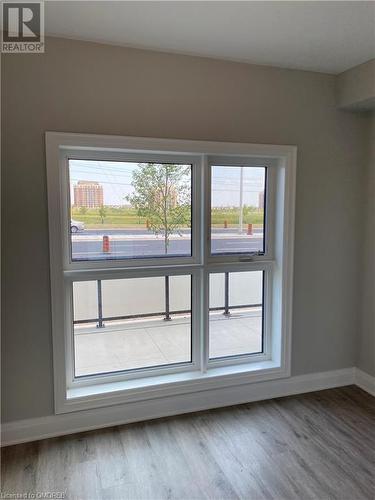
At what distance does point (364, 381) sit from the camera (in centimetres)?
297

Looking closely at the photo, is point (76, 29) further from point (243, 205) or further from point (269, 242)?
point (269, 242)

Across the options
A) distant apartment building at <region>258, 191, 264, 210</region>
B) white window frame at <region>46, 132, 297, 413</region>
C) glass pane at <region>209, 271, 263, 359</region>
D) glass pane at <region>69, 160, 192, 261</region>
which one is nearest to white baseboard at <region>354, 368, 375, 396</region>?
white window frame at <region>46, 132, 297, 413</region>

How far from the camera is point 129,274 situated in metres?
2.50

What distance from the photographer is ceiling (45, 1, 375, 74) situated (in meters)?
1.78

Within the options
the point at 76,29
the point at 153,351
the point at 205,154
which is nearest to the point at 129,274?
the point at 153,351

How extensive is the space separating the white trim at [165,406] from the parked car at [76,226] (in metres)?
1.23

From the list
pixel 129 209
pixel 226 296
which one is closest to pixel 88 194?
pixel 129 209

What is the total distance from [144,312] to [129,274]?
0.33 meters

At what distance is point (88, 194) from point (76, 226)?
0.77 ft

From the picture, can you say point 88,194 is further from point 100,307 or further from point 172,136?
point 100,307

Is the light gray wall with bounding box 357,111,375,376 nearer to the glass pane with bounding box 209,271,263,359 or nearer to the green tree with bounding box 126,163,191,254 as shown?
the glass pane with bounding box 209,271,263,359

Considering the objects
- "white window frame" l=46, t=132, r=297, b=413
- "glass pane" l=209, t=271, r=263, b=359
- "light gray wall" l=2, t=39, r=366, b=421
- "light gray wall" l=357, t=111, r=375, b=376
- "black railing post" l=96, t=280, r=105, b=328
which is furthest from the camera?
"light gray wall" l=357, t=111, r=375, b=376

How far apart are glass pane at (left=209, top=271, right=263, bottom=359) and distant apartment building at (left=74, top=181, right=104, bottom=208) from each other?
103 centimetres

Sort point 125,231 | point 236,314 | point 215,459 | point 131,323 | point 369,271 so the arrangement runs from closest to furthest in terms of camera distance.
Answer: point 215,459 < point 125,231 < point 131,323 < point 236,314 < point 369,271
